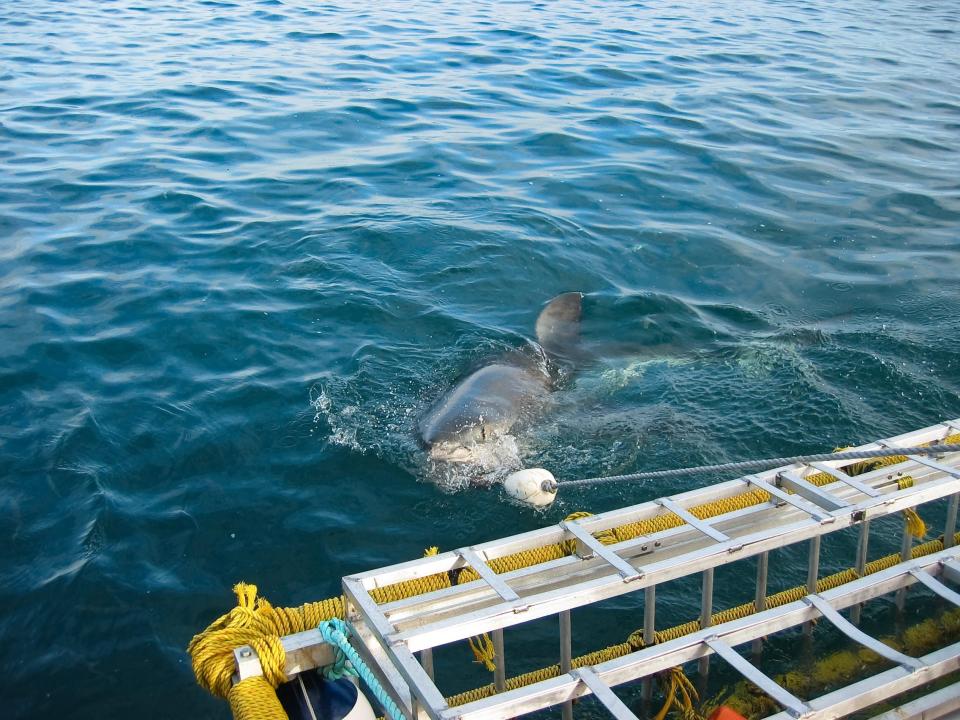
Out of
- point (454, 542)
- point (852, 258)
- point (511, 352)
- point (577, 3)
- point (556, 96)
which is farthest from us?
point (577, 3)

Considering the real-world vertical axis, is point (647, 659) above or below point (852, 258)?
above

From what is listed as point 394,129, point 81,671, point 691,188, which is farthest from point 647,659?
point 394,129

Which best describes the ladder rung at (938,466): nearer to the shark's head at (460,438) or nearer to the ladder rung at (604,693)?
the ladder rung at (604,693)

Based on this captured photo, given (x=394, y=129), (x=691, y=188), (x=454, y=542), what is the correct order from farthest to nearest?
(x=394, y=129) < (x=691, y=188) < (x=454, y=542)

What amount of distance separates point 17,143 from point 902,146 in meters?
12.0

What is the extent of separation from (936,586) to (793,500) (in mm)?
650

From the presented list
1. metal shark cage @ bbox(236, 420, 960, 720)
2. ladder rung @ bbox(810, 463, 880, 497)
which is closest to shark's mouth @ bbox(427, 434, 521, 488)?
metal shark cage @ bbox(236, 420, 960, 720)

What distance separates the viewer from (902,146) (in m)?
12.9

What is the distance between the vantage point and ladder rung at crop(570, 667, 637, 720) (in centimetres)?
291

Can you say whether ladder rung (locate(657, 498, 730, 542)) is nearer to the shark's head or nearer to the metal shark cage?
the metal shark cage

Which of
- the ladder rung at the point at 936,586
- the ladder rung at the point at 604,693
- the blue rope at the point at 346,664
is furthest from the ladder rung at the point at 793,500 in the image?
→ the blue rope at the point at 346,664

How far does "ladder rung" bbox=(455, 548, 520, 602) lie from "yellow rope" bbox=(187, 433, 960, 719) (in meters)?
0.08

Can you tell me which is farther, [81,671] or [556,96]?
[556,96]

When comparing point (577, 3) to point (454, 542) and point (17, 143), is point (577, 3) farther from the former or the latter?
point (454, 542)
